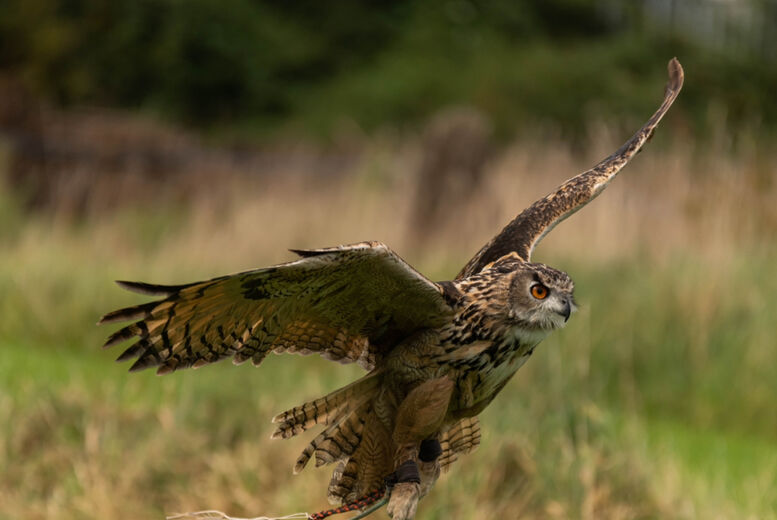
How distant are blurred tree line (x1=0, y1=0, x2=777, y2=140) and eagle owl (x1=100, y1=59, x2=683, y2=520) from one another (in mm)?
17984

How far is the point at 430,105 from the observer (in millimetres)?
23594

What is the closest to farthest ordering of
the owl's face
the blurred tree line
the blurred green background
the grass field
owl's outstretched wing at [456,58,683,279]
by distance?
1. the owl's face
2. owl's outstretched wing at [456,58,683,279]
3. the grass field
4. the blurred green background
5. the blurred tree line

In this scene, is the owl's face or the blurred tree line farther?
the blurred tree line

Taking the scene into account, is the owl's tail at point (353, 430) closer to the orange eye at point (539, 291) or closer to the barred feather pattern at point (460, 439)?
the barred feather pattern at point (460, 439)

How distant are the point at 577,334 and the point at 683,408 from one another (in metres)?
0.93

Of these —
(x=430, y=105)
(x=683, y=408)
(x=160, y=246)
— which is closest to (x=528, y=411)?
(x=683, y=408)

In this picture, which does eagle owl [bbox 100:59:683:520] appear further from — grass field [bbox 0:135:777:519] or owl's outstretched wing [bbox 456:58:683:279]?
grass field [bbox 0:135:777:519]

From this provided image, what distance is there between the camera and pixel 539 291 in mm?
1978

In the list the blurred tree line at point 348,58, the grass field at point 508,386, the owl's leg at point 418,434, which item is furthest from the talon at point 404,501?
the blurred tree line at point 348,58

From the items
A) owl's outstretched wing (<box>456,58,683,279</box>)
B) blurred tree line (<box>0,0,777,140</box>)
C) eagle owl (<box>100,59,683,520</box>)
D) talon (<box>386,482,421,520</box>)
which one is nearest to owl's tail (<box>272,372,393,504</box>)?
eagle owl (<box>100,59,683,520</box>)

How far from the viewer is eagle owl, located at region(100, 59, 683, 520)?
73.1 inches

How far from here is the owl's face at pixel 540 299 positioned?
196cm

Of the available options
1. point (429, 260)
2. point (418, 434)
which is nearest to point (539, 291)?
point (418, 434)

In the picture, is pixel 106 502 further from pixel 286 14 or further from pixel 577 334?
pixel 286 14
